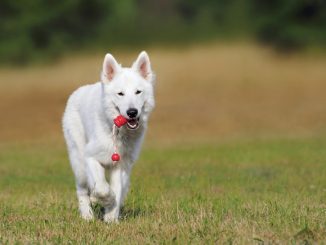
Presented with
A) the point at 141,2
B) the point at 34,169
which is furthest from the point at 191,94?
the point at 34,169

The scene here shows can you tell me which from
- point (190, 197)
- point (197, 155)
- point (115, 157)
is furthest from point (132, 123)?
point (197, 155)

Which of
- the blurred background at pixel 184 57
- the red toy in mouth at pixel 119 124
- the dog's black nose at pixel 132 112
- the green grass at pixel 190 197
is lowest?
the blurred background at pixel 184 57

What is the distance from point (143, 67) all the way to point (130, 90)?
42 centimetres

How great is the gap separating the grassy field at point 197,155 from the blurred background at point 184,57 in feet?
0.23

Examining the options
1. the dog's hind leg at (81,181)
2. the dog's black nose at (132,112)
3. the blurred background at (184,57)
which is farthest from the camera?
the blurred background at (184,57)

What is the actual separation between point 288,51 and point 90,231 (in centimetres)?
2246

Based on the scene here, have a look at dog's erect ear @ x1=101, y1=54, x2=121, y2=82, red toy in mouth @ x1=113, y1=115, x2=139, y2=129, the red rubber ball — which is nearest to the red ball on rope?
red toy in mouth @ x1=113, y1=115, x2=139, y2=129

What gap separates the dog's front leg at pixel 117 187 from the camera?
25.4ft

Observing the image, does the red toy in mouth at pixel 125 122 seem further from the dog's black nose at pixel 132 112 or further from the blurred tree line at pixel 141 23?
the blurred tree line at pixel 141 23

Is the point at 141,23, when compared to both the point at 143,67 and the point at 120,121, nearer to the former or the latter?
the point at 143,67

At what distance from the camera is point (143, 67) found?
26.0ft

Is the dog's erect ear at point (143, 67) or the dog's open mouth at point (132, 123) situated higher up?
the dog's erect ear at point (143, 67)

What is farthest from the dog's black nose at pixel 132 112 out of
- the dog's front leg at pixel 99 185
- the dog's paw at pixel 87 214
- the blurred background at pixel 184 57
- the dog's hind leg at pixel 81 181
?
the blurred background at pixel 184 57

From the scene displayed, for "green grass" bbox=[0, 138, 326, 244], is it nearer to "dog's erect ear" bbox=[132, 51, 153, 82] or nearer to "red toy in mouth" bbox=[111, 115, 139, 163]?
"red toy in mouth" bbox=[111, 115, 139, 163]
